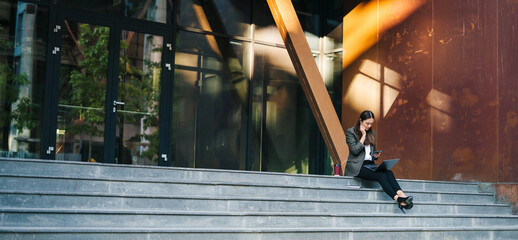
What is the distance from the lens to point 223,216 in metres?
5.80

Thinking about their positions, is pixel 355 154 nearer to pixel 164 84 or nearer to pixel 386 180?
pixel 386 180

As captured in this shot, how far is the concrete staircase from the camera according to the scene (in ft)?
17.2

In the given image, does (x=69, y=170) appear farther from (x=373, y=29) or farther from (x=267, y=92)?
(x=373, y=29)

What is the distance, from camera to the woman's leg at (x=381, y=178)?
23.4 ft

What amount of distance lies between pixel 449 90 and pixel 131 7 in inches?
226

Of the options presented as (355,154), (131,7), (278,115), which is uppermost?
(131,7)

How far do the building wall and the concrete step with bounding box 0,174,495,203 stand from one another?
1567 millimetres

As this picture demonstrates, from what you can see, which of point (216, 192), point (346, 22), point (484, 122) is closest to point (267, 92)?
point (346, 22)

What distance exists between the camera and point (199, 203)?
19.9 feet

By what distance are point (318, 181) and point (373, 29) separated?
15.1 ft

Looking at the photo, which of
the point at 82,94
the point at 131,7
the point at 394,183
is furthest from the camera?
the point at 131,7

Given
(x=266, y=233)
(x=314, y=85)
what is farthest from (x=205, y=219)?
(x=314, y=85)

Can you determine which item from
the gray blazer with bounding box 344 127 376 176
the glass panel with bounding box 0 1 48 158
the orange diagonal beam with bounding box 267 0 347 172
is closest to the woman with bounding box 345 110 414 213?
the gray blazer with bounding box 344 127 376 176

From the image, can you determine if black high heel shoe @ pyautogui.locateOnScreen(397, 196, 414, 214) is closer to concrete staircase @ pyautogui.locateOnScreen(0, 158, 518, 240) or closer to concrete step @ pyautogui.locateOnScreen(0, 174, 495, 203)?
concrete staircase @ pyautogui.locateOnScreen(0, 158, 518, 240)
